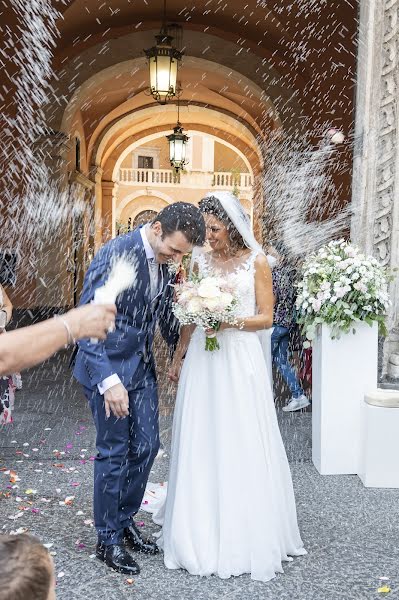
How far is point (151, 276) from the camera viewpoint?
12.1 ft

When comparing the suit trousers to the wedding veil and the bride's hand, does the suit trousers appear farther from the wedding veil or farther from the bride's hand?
the wedding veil

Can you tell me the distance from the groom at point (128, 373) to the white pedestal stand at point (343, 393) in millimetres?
1921

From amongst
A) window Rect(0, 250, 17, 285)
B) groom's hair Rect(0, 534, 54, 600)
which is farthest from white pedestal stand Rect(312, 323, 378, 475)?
groom's hair Rect(0, 534, 54, 600)

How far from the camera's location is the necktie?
3670 millimetres

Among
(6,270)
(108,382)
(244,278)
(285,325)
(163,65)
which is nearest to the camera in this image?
(108,382)

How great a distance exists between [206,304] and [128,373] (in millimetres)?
551

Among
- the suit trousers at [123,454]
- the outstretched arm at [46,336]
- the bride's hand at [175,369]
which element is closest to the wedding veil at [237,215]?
the bride's hand at [175,369]

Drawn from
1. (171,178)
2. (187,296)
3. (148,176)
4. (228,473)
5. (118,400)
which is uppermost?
(148,176)

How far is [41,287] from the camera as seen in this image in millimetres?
16453

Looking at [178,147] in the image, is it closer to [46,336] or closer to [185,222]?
[185,222]

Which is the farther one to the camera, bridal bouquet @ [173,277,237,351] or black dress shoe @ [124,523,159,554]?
black dress shoe @ [124,523,159,554]

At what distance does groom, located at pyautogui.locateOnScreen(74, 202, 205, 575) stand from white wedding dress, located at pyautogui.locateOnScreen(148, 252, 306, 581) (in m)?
0.21

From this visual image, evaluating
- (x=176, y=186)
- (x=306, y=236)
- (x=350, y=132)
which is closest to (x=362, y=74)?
(x=350, y=132)

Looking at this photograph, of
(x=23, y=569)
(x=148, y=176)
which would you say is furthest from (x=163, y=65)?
(x=148, y=176)
